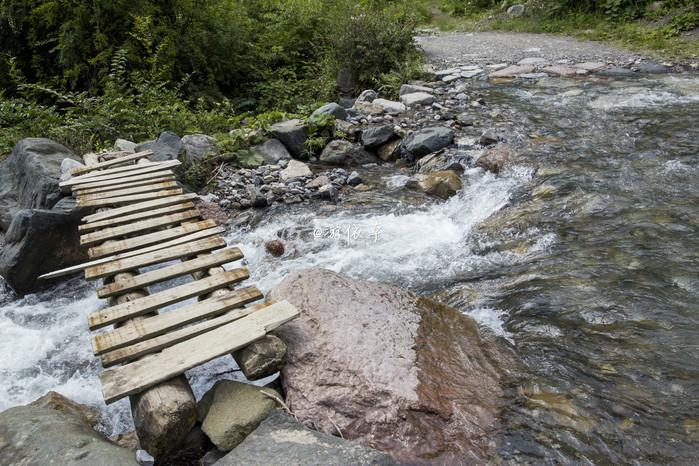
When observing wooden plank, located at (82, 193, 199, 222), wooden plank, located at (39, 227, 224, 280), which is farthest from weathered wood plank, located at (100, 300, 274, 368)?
wooden plank, located at (82, 193, 199, 222)

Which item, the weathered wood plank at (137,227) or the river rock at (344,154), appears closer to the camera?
the weathered wood plank at (137,227)

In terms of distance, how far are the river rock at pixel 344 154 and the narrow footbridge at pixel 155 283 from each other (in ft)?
7.38

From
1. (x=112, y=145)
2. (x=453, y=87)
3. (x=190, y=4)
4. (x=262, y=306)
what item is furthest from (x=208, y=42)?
(x=262, y=306)

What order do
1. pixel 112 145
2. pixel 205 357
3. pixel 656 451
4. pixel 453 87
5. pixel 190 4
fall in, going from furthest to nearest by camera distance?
1. pixel 190 4
2. pixel 453 87
3. pixel 112 145
4. pixel 205 357
5. pixel 656 451

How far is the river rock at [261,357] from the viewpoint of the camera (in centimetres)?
283

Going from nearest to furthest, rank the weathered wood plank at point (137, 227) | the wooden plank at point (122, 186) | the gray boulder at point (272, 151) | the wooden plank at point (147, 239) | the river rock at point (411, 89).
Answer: the wooden plank at point (147, 239)
the weathered wood plank at point (137, 227)
the wooden plank at point (122, 186)
the gray boulder at point (272, 151)
the river rock at point (411, 89)

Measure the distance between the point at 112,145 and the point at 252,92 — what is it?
4.68 m

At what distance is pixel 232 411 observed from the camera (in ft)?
8.56

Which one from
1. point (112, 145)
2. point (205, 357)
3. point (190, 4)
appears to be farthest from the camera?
point (190, 4)

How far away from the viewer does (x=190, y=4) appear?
413 inches

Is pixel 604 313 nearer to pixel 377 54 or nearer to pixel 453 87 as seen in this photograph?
pixel 453 87

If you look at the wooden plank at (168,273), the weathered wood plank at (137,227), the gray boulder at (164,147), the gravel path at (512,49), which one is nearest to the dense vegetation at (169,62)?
the gray boulder at (164,147)

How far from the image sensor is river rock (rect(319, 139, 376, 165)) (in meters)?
7.27

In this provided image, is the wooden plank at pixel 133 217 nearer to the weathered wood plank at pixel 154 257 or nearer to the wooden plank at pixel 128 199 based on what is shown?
the wooden plank at pixel 128 199
